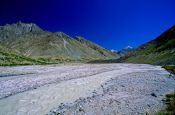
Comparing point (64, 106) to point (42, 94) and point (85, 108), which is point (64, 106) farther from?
point (42, 94)

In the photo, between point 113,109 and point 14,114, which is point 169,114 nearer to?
point 113,109

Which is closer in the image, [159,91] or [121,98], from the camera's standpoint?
[121,98]

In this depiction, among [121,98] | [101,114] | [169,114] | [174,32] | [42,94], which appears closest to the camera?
[169,114]

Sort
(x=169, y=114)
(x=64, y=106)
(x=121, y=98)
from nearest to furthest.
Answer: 1. (x=169, y=114)
2. (x=64, y=106)
3. (x=121, y=98)

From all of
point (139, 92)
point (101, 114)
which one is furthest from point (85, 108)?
point (139, 92)

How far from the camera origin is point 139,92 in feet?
85.3

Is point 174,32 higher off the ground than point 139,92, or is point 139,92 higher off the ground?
point 174,32

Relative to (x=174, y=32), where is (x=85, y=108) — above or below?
below

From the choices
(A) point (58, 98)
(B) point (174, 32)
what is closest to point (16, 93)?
(A) point (58, 98)

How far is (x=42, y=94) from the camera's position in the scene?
28.3 m

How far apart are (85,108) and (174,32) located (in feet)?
638

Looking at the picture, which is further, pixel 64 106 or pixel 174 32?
pixel 174 32

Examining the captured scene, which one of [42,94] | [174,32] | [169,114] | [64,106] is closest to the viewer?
[169,114]

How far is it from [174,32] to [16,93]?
189918mm
